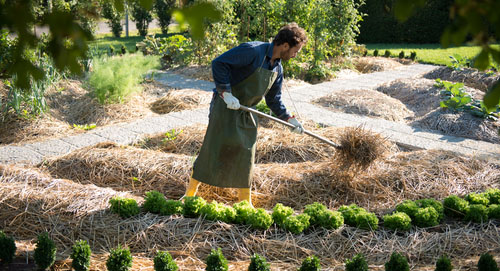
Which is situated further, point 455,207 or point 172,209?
point 455,207

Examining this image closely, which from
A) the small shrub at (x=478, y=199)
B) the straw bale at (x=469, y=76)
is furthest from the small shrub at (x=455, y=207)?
the straw bale at (x=469, y=76)

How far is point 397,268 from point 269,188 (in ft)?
5.29

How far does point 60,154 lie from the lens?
4.35 meters

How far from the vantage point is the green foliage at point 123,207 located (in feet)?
9.78

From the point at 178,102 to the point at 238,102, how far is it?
344cm

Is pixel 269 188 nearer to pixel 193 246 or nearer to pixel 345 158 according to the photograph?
pixel 345 158

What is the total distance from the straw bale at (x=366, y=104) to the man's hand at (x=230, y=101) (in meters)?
3.48

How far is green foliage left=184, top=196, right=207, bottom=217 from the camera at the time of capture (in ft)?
9.93

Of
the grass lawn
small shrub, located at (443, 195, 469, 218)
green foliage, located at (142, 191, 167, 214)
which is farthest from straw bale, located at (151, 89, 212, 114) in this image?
the grass lawn

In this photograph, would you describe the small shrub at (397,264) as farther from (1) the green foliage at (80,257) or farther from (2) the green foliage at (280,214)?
(1) the green foliage at (80,257)

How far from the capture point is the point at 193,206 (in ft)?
9.91

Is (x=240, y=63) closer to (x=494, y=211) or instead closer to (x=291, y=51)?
(x=291, y=51)

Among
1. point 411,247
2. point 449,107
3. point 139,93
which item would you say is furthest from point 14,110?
point 449,107

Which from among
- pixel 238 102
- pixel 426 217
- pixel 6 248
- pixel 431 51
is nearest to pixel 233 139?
pixel 238 102
